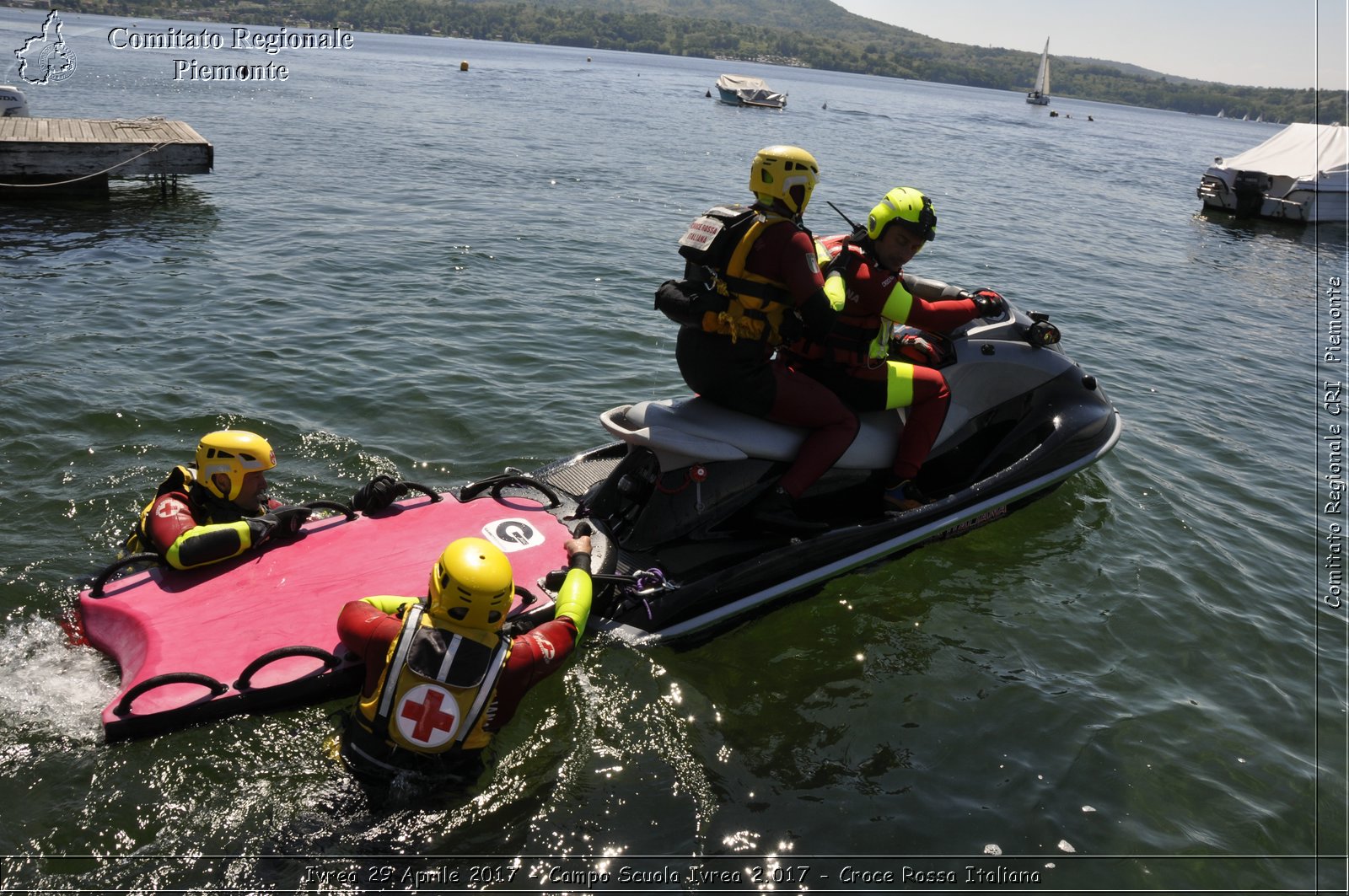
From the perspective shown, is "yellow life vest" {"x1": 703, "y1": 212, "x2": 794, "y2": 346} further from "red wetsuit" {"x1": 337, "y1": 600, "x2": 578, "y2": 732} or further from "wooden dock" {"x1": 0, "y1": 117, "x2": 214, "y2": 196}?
"wooden dock" {"x1": 0, "y1": 117, "x2": 214, "y2": 196}

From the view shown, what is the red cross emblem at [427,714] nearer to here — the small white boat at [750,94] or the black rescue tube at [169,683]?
the black rescue tube at [169,683]

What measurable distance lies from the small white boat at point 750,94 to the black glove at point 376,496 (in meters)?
59.2

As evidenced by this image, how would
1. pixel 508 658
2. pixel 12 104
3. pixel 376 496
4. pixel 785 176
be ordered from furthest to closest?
pixel 12 104, pixel 376 496, pixel 785 176, pixel 508 658

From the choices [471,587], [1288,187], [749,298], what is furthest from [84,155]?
[1288,187]

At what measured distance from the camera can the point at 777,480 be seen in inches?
261

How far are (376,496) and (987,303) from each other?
4844 mm

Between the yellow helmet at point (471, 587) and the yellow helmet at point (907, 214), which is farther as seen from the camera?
the yellow helmet at point (907, 214)

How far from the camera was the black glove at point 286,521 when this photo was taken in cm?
601

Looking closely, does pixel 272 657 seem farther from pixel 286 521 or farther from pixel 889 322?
pixel 889 322

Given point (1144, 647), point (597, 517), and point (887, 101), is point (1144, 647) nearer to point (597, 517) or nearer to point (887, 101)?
point (597, 517)

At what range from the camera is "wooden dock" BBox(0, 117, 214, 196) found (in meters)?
17.4

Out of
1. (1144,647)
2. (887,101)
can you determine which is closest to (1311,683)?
(1144,647)

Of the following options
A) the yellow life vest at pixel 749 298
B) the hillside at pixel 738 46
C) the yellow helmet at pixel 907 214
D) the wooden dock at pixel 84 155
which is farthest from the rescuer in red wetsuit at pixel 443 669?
the hillside at pixel 738 46

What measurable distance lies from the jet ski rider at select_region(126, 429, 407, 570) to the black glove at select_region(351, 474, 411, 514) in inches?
15.7
